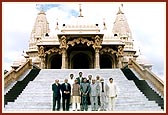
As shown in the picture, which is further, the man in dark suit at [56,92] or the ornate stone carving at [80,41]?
the ornate stone carving at [80,41]

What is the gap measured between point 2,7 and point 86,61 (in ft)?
67.9

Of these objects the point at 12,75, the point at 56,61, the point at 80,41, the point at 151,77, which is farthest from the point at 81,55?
the point at 151,77

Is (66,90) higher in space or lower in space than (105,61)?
lower

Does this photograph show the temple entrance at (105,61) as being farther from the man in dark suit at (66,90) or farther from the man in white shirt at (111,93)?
the man in dark suit at (66,90)

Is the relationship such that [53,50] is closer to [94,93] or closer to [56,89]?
[56,89]

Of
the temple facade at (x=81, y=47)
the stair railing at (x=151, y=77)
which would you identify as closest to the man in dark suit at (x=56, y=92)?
the stair railing at (x=151, y=77)

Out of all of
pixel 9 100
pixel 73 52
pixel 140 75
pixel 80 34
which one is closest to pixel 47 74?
pixel 140 75

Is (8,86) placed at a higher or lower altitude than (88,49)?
lower

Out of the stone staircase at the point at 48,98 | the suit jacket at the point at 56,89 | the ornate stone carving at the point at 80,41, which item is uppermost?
the ornate stone carving at the point at 80,41

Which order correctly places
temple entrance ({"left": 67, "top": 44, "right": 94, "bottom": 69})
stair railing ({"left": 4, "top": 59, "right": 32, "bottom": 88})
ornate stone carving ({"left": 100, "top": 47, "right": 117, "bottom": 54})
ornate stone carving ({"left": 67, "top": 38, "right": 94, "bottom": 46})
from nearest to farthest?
stair railing ({"left": 4, "top": 59, "right": 32, "bottom": 88}) → ornate stone carving ({"left": 67, "top": 38, "right": 94, "bottom": 46}) → ornate stone carving ({"left": 100, "top": 47, "right": 117, "bottom": 54}) → temple entrance ({"left": 67, "top": 44, "right": 94, "bottom": 69})

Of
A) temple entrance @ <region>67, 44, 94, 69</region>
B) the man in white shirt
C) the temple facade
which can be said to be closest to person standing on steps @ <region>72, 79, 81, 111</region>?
the man in white shirt

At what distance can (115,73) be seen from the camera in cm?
1517

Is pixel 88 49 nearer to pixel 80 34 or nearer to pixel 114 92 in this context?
pixel 80 34

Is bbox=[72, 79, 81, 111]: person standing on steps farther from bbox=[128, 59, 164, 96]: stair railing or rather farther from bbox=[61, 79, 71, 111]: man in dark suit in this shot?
bbox=[128, 59, 164, 96]: stair railing
